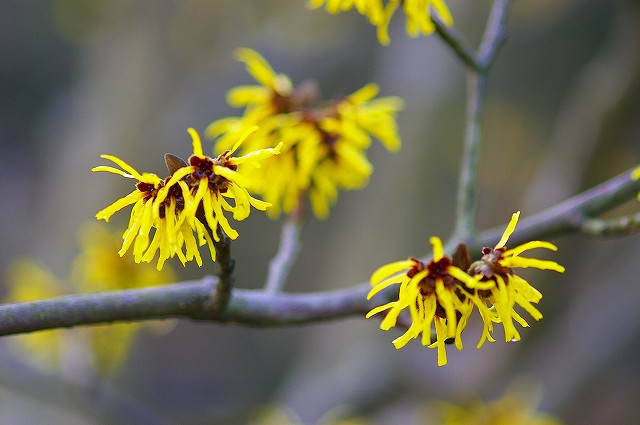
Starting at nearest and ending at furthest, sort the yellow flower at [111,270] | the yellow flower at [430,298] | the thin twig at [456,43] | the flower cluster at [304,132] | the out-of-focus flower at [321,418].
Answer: the yellow flower at [430,298] < the thin twig at [456,43] < the flower cluster at [304,132] < the yellow flower at [111,270] < the out-of-focus flower at [321,418]

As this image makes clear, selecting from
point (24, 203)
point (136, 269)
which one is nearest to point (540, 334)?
point (136, 269)

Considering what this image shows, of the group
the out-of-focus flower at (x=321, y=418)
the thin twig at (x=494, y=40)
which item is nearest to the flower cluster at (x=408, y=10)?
the thin twig at (x=494, y=40)

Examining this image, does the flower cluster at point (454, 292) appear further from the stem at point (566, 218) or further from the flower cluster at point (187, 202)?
the stem at point (566, 218)

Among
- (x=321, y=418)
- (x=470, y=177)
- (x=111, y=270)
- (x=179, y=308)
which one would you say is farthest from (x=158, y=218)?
(x=321, y=418)

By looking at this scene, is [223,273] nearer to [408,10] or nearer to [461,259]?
[461,259]

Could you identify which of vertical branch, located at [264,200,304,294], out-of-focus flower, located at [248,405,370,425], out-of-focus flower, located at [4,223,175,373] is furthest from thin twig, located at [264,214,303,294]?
out-of-focus flower, located at [248,405,370,425]

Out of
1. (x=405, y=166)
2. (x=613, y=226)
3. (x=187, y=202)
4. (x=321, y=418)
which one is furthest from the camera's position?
(x=405, y=166)

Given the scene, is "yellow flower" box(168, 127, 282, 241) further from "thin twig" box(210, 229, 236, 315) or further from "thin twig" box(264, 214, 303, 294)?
"thin twig" box(264, 214, 303, 294)
